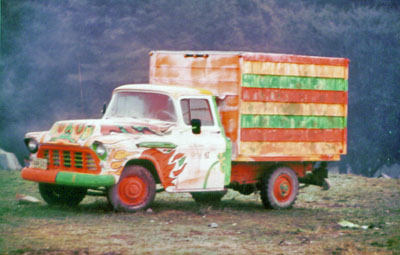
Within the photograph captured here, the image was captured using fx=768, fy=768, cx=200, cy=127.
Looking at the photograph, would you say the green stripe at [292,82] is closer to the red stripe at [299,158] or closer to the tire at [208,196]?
the red stripe at [299,158]

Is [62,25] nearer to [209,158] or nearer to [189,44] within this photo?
[189,44]

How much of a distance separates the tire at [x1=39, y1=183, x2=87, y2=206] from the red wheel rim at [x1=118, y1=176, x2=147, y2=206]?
3.13ft

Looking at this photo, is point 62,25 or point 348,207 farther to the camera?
point 62,25

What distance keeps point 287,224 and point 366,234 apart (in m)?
1.35

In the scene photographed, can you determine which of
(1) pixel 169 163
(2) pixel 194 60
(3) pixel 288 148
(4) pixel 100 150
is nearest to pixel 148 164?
(1) pixel 169 163

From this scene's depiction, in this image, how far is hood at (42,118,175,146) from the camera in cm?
1062

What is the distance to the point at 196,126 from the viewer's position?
37.8 feet

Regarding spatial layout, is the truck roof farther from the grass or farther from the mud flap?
the mud flap

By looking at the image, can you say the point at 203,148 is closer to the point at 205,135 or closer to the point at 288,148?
the point at 205,135

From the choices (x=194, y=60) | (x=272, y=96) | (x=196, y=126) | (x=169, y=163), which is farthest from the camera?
(x=194, y=60)

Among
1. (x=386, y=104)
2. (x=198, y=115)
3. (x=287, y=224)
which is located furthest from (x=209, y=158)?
(x=386, y=104)

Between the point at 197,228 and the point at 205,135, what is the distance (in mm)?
2082

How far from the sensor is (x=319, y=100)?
13.4 metres

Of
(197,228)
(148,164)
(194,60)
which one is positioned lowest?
(197,228)
